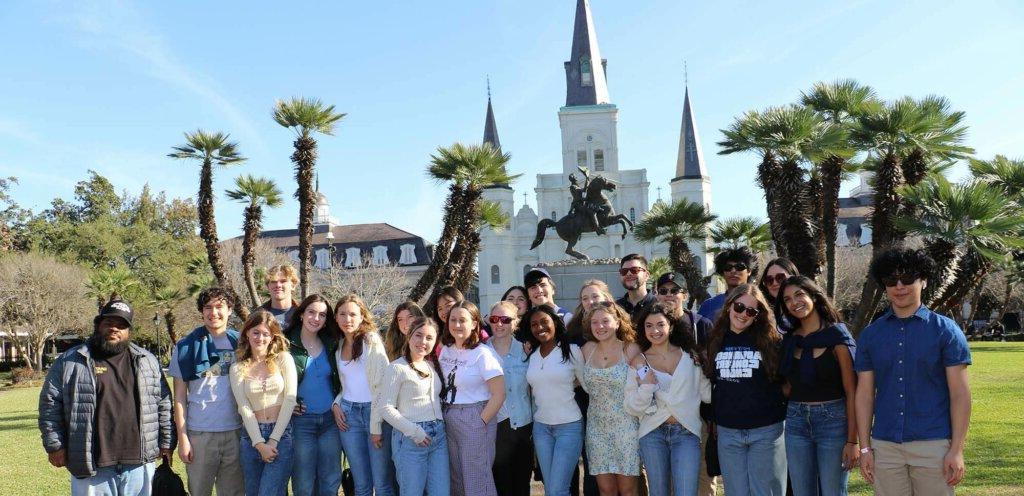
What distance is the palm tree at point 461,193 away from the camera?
1616 centimetres

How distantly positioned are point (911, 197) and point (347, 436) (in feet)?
27.4

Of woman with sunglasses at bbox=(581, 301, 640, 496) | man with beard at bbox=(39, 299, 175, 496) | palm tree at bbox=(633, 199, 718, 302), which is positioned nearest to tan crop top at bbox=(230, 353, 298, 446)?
man with beard at bbox=(39, 299, 175, 496)

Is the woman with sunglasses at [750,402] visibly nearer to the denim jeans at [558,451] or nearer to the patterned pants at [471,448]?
the denim jeans at [558,451]

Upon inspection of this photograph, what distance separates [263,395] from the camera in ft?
19.5

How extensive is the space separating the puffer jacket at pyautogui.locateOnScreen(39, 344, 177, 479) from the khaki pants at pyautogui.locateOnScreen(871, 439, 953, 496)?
510 cm

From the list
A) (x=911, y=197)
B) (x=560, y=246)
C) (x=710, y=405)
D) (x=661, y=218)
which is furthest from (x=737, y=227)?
(x=560, y=246)

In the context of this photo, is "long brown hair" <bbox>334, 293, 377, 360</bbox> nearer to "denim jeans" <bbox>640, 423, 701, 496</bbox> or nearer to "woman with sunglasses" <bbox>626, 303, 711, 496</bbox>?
"woman with sunglasses" <bbox>626, 303, 711, 496</bbox>

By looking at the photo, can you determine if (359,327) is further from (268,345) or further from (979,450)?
(979,450)

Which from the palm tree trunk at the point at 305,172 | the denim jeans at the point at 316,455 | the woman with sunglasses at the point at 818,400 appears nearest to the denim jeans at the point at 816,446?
the woman with sunglasses at the point at 818,400

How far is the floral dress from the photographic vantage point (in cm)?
577

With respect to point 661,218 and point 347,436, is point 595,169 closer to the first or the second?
point 661,218

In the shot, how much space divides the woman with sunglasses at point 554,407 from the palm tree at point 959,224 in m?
6.23

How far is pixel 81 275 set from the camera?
41.5 meters

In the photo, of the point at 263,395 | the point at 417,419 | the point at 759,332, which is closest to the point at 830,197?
the point at 759,332
